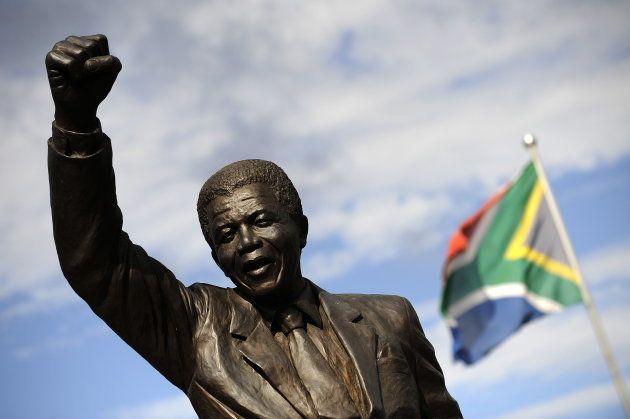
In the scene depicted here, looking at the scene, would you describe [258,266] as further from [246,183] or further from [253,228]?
[246,183]

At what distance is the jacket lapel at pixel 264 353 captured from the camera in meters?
6.25

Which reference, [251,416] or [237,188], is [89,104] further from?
[251,416]

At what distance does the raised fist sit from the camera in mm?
5863

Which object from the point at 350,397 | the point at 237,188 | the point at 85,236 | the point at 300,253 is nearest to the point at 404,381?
the point at 350,397

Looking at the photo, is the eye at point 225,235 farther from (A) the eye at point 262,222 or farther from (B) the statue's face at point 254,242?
(A) the eye at point 262,222

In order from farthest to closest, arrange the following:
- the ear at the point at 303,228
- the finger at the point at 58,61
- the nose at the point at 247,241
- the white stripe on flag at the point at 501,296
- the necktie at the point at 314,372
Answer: the white stripe on flag at the point at 501,296
the ear at the point at 303,228
the nose at the point at 247,241
the necktie at the point at 314,372
the finger at the point at 58,61

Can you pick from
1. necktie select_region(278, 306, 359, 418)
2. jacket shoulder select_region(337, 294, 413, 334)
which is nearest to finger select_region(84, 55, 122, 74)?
necktie select_region(278, 306, 359, 418)

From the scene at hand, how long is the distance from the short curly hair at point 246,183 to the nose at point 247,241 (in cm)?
23

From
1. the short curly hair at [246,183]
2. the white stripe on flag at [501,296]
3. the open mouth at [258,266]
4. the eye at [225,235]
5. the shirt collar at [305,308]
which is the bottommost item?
the shirt collar at [305,308]

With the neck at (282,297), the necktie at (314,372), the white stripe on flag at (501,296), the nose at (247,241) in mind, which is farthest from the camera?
the white stripe on flag at (501,296)

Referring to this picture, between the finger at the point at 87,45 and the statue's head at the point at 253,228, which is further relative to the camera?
the statue's head at the point at 253,228

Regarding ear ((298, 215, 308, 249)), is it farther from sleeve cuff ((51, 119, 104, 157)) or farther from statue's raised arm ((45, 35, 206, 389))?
sleeve cuff ((51, 119, 104, 157))

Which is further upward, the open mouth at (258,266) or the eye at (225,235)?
the eye at (225,235)

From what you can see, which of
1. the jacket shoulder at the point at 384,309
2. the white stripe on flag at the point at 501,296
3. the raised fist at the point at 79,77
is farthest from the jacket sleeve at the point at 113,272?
the white stripe on flag at the point at 501,296
